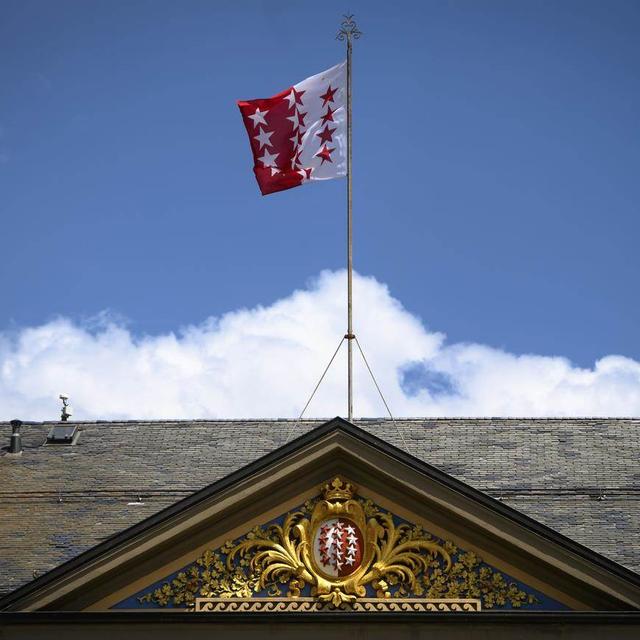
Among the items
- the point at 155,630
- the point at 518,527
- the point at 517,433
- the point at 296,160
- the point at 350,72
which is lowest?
the point at 155,630

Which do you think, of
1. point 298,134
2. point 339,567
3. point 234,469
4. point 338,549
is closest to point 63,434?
point 234,469

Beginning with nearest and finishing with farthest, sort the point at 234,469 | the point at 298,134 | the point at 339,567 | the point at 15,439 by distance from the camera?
the point at 339,567 → the point at 298,134 → the point at 234,469 → the point at 15,439

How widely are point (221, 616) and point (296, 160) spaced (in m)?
9.06

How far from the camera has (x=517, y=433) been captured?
29.6 meters

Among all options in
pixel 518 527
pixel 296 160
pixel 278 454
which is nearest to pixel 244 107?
pixel 296 160

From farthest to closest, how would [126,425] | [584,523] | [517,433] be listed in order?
[126,425] < [517,433] < [584,523]

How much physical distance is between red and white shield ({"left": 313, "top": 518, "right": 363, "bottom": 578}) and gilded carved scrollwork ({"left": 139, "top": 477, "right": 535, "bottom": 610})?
2 centimetres

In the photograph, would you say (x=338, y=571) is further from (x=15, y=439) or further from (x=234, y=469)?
(x=15, y=439)

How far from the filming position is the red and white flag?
27375mm

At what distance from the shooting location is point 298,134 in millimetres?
27531

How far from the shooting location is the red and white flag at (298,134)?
89.8 feet

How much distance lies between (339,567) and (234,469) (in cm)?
611

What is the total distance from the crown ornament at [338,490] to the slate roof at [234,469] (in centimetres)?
389

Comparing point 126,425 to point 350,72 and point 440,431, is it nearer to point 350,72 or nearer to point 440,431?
point 440,431
